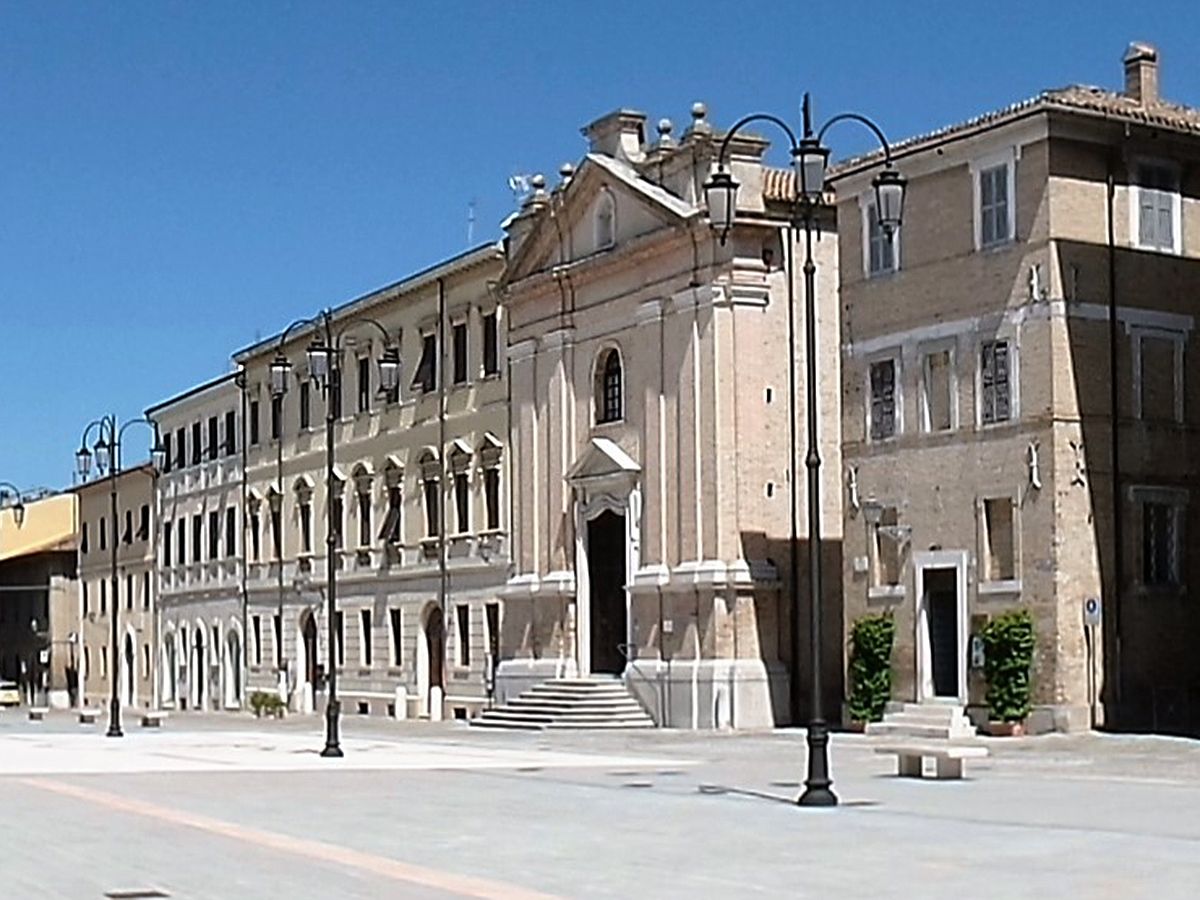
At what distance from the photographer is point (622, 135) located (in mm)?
48938

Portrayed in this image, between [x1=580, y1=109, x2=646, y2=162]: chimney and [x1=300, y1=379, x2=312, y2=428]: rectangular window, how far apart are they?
19.2 metres

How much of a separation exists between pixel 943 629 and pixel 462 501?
61.8ft

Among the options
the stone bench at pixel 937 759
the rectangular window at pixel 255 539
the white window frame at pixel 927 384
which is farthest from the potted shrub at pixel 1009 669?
the rectangular window at pixel 255 539

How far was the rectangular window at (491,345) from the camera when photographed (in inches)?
2142

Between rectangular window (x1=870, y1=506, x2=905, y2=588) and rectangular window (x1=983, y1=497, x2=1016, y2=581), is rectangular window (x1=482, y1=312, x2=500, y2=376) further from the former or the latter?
rectangular window (x1=983, y1=497, x2=1016, y2=581)

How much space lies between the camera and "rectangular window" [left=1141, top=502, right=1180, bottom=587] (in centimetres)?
3856

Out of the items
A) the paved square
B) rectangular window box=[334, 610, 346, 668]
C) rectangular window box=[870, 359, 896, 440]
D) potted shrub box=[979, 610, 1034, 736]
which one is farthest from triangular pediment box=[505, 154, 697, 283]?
rectangular window box=[334, 610, 346, 668]

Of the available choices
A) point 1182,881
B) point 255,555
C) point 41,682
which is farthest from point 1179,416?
point 41,682

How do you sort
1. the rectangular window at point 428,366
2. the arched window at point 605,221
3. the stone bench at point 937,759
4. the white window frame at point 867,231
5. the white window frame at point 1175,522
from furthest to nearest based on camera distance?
1. the rectangular window at point 428,366
2. the arched window at point 605,221
3. the white window frame at point 867,231
4. the white window frame at point 1175,522
5. the stone bench at point 937,759

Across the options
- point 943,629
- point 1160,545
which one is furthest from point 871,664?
point 1160,545

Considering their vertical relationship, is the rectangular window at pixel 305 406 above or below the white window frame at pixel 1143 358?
above

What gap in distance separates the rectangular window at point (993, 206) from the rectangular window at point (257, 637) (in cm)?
3625

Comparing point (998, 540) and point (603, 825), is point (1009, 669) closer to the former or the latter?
point (998, 540)

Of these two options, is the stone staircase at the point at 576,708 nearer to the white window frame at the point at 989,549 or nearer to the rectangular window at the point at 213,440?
the white window frame at the point at 989,549
